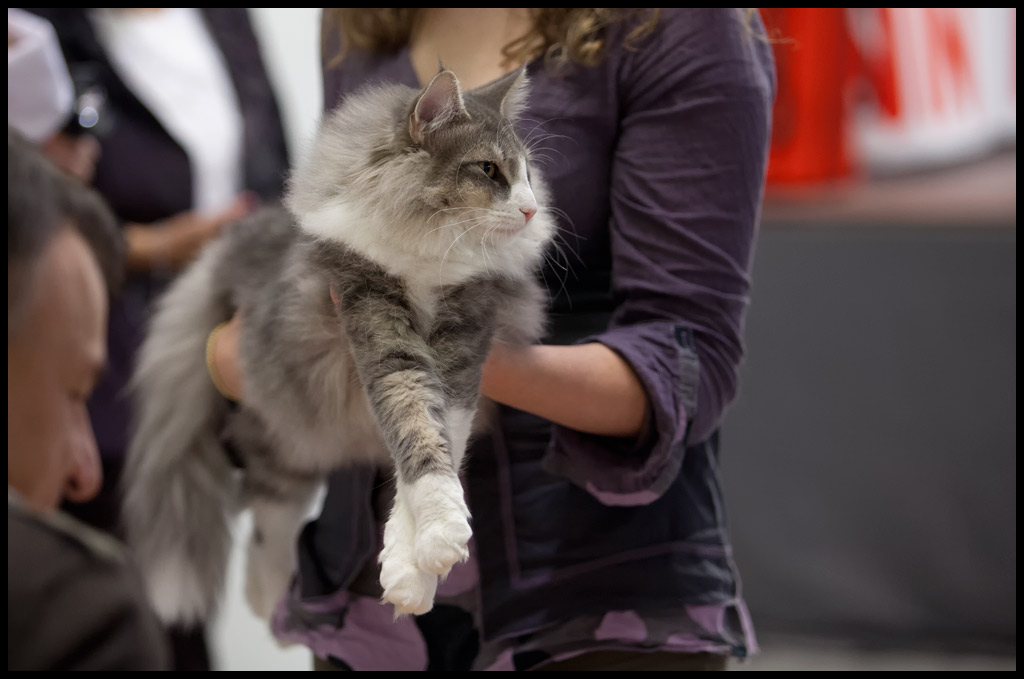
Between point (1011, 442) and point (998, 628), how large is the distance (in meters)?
0.57

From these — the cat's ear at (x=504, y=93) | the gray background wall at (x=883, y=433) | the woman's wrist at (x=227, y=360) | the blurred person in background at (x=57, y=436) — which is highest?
the cat's ear at (x=504, y=93)

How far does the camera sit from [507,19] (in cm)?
112

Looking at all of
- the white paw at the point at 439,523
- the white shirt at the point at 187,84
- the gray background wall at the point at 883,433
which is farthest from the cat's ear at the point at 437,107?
the gray background wall at the point at 883,433

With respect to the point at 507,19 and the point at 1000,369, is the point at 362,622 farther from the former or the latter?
the point at 1000,369

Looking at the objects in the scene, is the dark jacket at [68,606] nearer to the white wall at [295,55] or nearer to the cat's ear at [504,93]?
the cat's ear at [504,93]

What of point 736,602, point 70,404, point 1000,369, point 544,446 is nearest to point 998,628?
point 1000,369

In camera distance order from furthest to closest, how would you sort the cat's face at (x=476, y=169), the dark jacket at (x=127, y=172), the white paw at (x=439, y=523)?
the dark jacket at (x=127, y=172)
the cat's face at (x=476, y=169)
the white paw at (x=439, y=523)

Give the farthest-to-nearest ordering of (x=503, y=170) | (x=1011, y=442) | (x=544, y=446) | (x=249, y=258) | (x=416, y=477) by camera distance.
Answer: (x=1011, y=442), (x=249, y=258), (x=544, y=446), (x=503, y=170), (x=416, y=477)

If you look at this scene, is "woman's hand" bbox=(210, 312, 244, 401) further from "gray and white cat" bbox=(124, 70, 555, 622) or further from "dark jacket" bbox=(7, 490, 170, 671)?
"dark jacket" bbox=(7, 490, 170, 671)

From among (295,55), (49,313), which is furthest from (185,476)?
(295,55)

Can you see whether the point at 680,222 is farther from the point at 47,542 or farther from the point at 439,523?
the point at 47,542

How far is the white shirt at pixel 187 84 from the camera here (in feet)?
6.86

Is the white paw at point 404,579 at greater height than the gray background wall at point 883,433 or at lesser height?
greater

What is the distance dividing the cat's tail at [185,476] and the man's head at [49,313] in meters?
0.20
